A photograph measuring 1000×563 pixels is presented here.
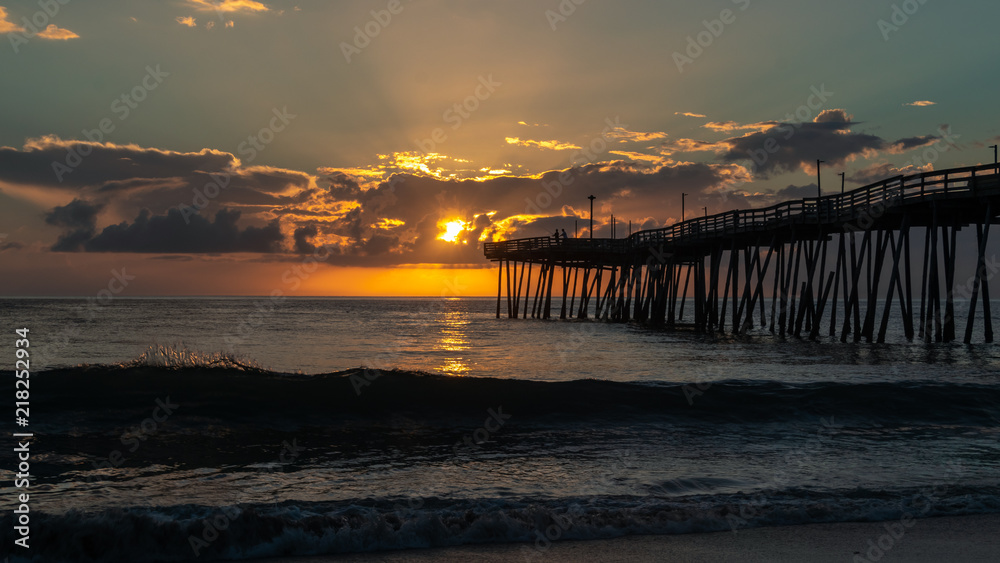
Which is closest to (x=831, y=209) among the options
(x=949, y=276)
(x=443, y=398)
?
(x=949, y=276)

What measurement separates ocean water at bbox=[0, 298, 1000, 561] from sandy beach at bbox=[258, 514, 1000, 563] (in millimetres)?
172

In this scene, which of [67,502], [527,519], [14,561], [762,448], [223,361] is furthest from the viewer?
[223,361]

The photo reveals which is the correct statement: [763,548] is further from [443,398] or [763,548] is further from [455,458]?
[443,398]

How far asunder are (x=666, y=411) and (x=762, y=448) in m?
2.94

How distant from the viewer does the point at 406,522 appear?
636 centimetres

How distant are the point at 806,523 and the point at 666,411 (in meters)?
6.27

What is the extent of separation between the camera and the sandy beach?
5.84 m

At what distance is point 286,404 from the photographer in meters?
12.8

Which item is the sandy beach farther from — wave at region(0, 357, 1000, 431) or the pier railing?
the pier railing

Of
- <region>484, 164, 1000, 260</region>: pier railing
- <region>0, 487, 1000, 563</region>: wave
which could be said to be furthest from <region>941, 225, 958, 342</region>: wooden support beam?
<region>0, 487, 1000, 563</region>: wave

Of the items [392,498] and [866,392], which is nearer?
[392,498]

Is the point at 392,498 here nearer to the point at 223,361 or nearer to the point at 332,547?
the point at 332,547

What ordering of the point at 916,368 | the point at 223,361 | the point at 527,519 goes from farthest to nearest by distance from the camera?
the point at 916,368 → the point at 223,361 → the point at 527,519

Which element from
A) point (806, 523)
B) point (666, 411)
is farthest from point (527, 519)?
point (666, 411)
